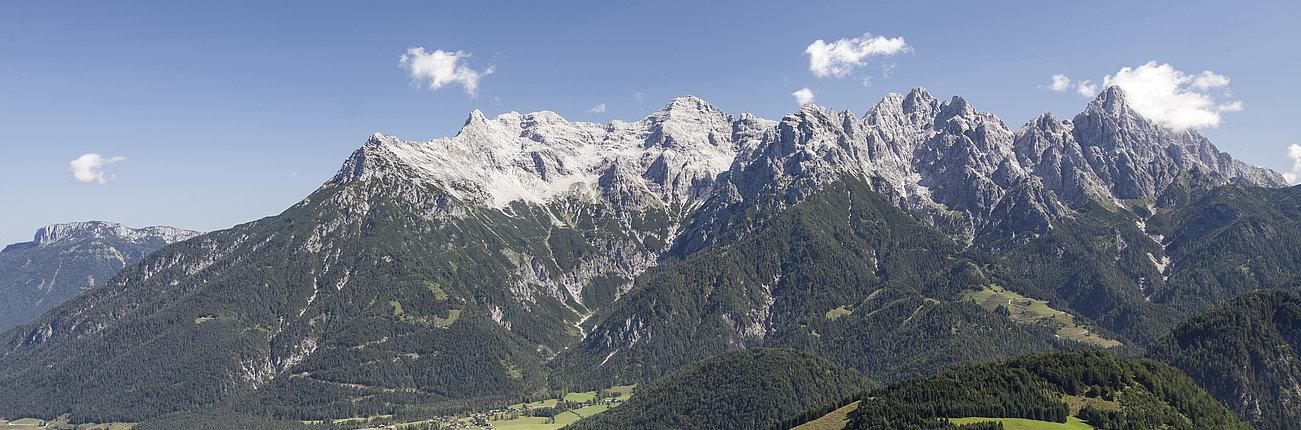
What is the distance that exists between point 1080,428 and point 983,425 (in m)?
22.4

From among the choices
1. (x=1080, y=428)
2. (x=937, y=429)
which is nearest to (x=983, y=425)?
(x=937, y=429)

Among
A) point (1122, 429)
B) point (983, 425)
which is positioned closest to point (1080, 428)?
point (1122, 429)

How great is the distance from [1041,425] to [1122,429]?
17.3m

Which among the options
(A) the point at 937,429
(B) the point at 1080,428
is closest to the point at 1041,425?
(B) the point at 1080,428

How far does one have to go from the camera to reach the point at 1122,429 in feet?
640

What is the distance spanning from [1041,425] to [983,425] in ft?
44.6

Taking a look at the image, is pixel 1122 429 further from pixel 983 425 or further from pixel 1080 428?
pixel 983 425

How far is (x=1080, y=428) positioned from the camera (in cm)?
19750

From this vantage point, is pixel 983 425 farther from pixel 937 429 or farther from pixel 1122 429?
pixel 1122 429

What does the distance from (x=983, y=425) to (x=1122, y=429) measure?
A: 101 ft

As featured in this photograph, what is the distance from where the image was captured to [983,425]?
19700 centimetres

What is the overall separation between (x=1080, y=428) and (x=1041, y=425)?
884 centimetres

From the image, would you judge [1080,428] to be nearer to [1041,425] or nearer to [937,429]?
[1041,425]
